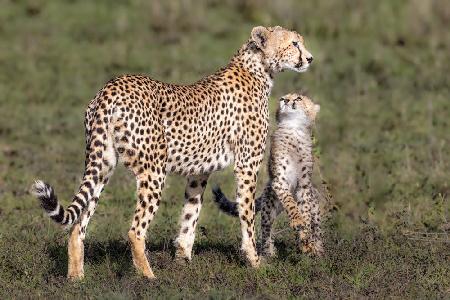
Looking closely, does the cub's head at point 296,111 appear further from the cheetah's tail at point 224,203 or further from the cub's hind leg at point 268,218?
the cheetah's tail at point 224,203

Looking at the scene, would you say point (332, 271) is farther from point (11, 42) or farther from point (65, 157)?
point (11, 42)

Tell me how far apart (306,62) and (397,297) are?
1.98m

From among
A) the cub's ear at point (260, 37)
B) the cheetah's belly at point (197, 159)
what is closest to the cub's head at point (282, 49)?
the cub's ear at point (260, 37)

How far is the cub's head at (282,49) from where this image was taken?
293 inches

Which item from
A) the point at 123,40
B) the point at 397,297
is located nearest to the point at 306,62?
the point at 397,297

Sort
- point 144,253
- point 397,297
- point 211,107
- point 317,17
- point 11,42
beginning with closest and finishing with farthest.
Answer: point 397,297 < point 144,253 < point 211,107 < point 11,42 < point 317,17

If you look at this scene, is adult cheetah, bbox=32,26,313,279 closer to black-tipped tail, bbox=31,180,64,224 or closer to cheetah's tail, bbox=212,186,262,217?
black-tipped tail, bbox=31,180,64,224

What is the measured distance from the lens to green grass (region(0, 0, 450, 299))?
6.68m

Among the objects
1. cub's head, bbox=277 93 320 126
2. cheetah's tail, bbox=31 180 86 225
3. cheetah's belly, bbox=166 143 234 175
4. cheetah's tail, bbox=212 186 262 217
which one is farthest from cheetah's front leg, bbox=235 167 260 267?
cheetah's tail, bbox=31 180 86 225

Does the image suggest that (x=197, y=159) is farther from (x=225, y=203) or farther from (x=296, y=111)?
(x=296, y=111)

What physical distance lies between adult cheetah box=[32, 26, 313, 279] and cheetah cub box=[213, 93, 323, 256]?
0.24 m

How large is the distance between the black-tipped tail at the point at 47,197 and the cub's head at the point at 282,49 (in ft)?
6.92

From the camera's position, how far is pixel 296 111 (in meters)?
7.80

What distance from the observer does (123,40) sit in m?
15.3
